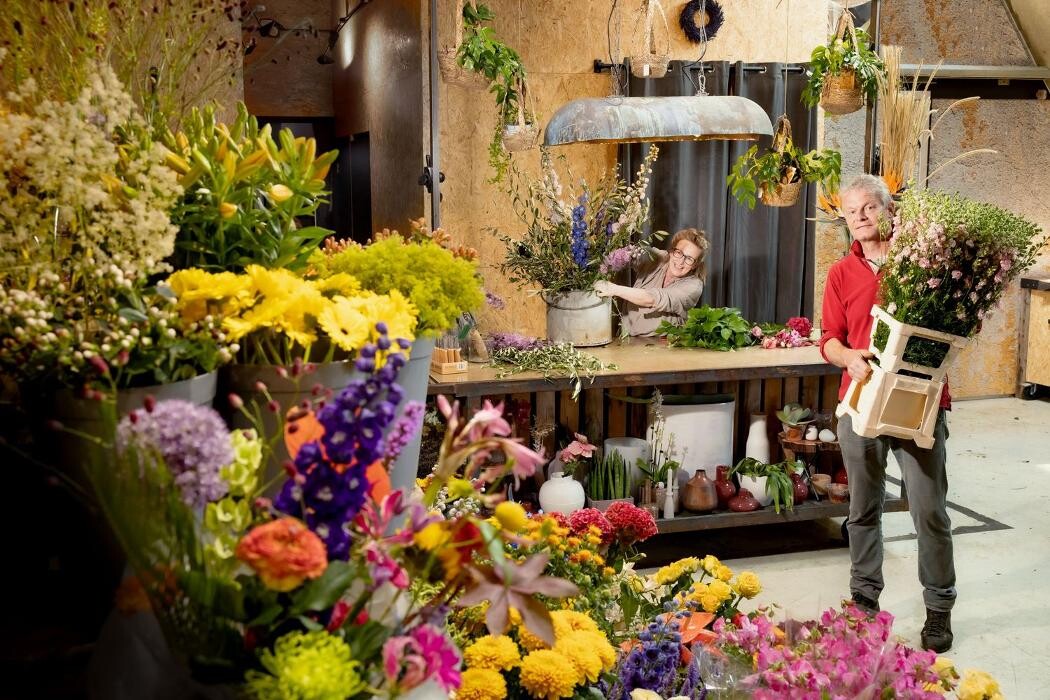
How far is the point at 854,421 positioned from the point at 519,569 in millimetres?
2768

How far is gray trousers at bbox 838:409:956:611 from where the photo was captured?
11.5 feet

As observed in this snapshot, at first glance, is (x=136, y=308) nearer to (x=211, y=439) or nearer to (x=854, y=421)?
(x=211, y=439)

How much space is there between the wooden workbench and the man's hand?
1.04 meters

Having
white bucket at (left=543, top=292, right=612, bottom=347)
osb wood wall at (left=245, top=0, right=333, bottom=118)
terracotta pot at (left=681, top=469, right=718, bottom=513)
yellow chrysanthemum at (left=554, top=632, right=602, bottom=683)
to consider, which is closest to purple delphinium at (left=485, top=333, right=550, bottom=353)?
white bucket at (left=543, top=292, right=612, bottom=347)

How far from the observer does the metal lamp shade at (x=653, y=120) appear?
12.2 ft

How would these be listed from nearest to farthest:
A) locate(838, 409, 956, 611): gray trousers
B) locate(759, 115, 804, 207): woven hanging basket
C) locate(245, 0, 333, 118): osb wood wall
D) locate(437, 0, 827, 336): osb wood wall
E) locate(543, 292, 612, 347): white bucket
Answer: locate(838, 409, 956, 611): gray trousers, locate(543, 292, 612, 347): white bucket, locate(759, 115, 804, 207): woven hanging basket, locate(437, 0, 827, 336): osb wood wall, locate(245, 0, 333, 118): osb wood wall

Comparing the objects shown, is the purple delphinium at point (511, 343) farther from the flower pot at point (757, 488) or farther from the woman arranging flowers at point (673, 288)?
the flower pot at point (757, 488)

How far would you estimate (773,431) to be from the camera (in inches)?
191

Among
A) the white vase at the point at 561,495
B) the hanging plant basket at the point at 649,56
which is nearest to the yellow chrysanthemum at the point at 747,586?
the white vase at the point at 561,495

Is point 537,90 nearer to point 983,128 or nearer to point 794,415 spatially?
point 794,415

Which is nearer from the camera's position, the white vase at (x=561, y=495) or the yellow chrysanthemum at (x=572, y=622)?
the yellow chrysanthemum at (x=572, y=622)

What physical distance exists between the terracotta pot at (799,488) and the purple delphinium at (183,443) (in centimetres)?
421

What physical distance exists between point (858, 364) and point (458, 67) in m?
2.65

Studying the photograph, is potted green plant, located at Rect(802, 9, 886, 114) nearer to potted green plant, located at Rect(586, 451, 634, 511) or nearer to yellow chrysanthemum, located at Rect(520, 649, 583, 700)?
potted green plant, located at Rect(586, 451, 634, 511)
